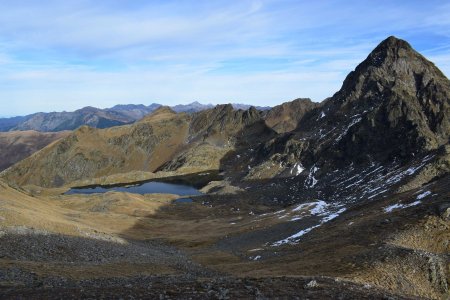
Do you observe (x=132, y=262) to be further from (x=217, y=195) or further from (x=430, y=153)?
(x=217, y=195)

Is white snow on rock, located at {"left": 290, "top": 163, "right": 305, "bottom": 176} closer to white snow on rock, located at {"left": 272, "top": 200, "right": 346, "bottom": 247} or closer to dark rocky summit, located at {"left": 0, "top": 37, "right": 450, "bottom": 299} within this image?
dark rocky summit, located at {"left": 0, "top": 37, "right": 450, "bottom": 299}

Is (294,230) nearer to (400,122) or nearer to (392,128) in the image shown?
(392,128)

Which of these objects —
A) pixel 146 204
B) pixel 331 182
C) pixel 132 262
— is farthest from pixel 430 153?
pixel 132 262

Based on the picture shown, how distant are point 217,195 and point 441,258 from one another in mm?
142747

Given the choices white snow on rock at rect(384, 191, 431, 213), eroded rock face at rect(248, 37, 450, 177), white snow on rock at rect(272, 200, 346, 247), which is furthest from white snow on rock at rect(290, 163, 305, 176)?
white snow on rock at rect(384, 191, 431, 213)

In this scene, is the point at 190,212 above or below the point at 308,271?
below

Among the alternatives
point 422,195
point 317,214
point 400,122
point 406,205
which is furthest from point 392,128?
point 406,205

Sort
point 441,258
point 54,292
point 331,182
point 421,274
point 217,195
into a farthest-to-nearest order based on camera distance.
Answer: point 217,195, point 331,182, point 441,258, point 421,274, point 54,292

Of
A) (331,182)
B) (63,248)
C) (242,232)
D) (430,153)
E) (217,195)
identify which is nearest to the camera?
(63,248)

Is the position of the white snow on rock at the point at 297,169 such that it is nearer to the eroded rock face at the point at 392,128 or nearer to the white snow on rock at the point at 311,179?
the eroded rock face at the point at 392,128

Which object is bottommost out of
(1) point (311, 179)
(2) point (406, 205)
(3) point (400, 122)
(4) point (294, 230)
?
(4) point (294, 230)

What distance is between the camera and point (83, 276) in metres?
32.7

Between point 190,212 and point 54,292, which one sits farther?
point 190,212

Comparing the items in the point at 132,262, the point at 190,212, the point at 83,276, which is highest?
the point at 83,276
